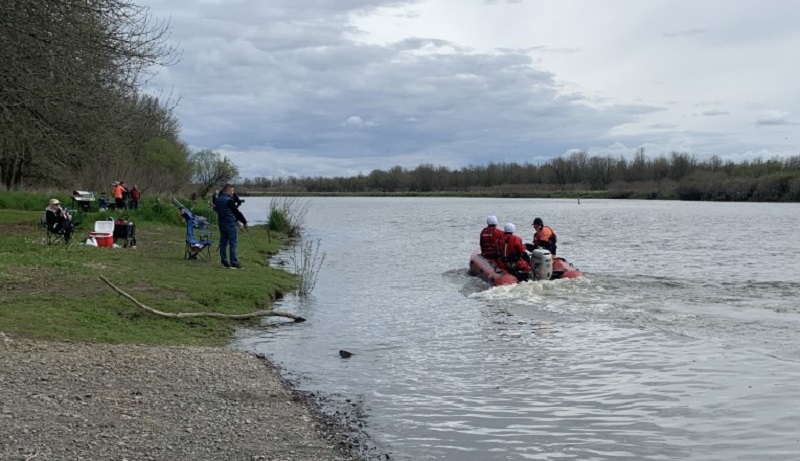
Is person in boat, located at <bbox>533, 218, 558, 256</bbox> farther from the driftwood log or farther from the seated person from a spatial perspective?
the seated person

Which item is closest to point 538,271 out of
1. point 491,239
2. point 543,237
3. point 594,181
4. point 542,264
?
point 542,264

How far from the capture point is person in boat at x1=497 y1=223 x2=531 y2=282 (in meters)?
18.5

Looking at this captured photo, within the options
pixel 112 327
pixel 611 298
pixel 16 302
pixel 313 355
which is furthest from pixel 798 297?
pixel 16 302

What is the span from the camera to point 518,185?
5802 inches

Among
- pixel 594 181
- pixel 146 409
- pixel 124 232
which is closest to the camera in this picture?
pixel 146 409

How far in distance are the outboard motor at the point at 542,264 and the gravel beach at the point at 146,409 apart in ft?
31.2

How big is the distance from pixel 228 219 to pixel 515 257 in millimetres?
6821

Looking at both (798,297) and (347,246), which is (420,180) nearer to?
(347,246)

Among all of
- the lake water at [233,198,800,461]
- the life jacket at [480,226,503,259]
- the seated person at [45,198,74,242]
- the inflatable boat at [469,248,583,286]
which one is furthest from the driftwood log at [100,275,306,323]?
the life jacket at [480,226,503,259]

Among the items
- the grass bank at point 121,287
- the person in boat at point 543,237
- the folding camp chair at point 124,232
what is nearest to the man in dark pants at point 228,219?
the grass bank at point 121,287

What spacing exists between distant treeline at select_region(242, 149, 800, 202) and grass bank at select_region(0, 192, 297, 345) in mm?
85457

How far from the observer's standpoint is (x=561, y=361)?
35.9ft

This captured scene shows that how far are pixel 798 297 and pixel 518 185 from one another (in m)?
131

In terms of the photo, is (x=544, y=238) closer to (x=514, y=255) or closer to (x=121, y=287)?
(x=514, y=255)
